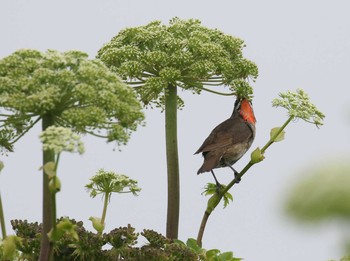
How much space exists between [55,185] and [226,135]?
2200mm

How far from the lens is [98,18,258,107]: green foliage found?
5.33 metres

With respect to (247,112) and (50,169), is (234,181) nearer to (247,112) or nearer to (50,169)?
(247,112)

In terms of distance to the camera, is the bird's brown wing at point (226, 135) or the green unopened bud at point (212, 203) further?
the bird's brown wing at point (226, 135)

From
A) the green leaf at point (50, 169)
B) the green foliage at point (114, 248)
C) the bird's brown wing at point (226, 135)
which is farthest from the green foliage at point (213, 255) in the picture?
the green leaf at point (50, 169)

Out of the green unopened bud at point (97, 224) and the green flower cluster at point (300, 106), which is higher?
the green flower cluster at point (300, 106)

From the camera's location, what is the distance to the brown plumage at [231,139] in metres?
5.62

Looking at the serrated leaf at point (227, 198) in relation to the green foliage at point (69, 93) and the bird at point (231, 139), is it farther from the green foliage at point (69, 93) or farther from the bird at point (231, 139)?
the green foliage at point (69, 93)

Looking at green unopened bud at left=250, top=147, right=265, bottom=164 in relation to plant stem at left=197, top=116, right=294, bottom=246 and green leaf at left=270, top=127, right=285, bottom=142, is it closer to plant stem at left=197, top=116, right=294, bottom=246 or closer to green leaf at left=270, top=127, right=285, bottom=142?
plant stem at left=197, top=116, right=294, bottom=246

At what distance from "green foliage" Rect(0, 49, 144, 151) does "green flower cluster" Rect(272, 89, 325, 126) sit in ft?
3.97

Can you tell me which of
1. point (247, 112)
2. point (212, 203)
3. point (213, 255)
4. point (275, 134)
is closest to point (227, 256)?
point (213, 255)

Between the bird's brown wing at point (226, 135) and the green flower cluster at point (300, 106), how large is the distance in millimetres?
796

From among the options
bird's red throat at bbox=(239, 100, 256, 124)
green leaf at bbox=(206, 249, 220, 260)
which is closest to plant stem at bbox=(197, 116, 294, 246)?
green leaf at bbox=(206, 249, 220, 260)

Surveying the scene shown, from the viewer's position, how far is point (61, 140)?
3.54 meters

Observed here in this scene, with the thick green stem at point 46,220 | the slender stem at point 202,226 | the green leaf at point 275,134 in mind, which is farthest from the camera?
the slender stem at point 202,226
